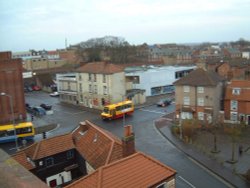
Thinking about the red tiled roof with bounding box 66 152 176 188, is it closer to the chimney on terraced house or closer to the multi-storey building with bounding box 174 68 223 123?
the chimney on terraced house

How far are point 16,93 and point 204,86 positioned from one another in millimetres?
28582

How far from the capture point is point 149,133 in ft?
124

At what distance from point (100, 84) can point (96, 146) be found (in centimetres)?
2963

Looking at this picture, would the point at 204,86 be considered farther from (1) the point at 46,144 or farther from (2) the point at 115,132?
(1) the point at 46,144

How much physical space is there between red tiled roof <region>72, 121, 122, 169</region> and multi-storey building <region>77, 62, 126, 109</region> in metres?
24.3

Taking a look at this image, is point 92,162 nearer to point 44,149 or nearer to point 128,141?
point 128,141

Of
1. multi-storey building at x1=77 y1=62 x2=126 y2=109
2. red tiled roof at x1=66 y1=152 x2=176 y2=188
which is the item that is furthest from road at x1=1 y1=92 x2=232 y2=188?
red tiled roof at x1=66 y1=152 x2=176 y2=188

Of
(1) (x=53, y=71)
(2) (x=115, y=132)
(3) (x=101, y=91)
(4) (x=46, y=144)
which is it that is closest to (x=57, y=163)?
(4) (x=46, y=144)

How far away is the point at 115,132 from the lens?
3847 cm

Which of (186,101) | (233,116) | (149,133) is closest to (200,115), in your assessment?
(186,101)

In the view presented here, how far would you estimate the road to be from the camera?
970 inches

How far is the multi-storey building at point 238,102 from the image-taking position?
39.0m

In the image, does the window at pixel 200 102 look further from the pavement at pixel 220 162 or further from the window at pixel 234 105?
the pavement at pixel 220 162

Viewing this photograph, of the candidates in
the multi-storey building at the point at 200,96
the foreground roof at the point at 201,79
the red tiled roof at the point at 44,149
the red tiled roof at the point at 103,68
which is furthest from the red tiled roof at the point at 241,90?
the red tiled roof at the point at 44,149
